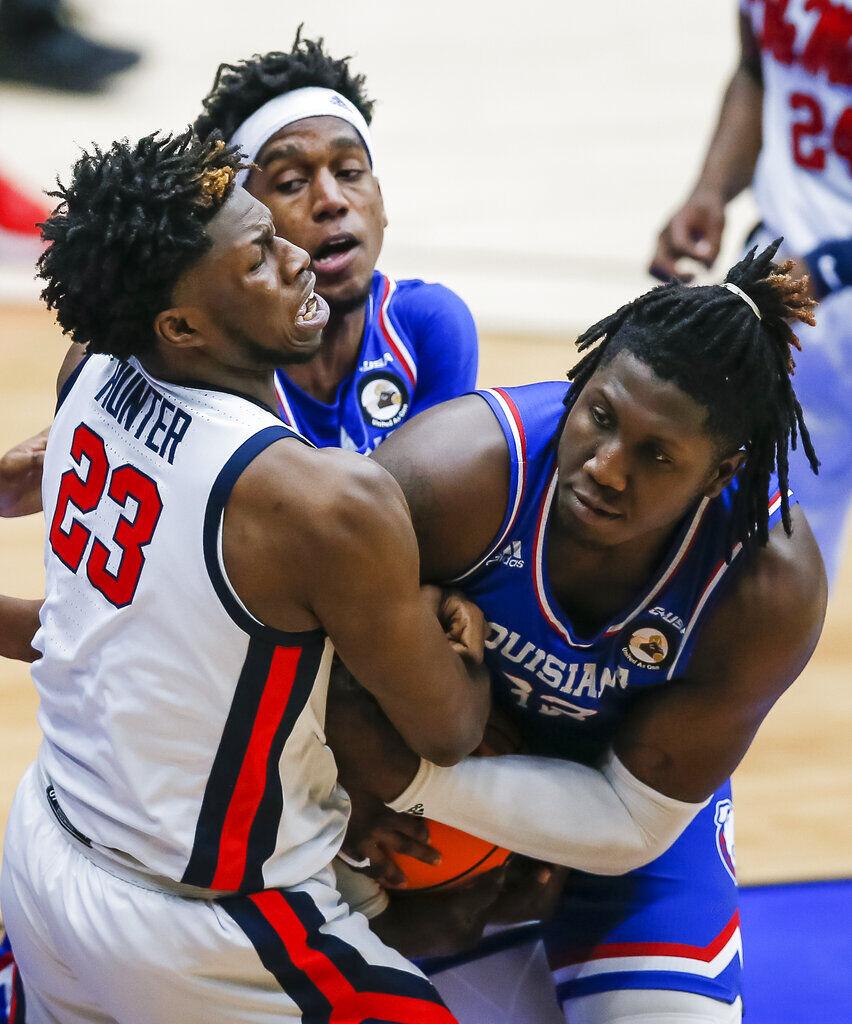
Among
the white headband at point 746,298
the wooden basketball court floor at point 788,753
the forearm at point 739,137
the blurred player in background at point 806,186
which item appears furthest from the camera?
the forearm at point 739,137

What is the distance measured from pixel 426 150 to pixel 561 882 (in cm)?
605

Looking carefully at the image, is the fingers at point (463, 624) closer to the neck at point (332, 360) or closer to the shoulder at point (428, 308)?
the neck at point (332, 360)

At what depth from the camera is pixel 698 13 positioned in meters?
10.1

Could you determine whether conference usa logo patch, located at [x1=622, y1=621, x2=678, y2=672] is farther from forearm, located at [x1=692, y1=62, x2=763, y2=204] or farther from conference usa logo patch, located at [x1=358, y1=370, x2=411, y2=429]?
forearm, located at [x1=692, y1=62, x2=763, y2=204]

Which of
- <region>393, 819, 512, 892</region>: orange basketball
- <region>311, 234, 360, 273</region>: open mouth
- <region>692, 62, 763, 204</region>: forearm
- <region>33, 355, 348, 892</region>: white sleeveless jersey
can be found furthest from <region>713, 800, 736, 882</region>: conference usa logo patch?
<region>692, 62, 763, 204</region>: forearm

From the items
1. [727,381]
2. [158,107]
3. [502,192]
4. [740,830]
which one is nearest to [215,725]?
[727,381]

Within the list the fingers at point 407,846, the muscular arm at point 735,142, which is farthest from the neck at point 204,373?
the muscular arm at point 735,142

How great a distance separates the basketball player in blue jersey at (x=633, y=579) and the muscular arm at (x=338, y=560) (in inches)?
9.6

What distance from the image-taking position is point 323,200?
2.55 meters

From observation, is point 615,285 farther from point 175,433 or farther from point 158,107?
point 175,433

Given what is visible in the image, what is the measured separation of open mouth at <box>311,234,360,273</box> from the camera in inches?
101

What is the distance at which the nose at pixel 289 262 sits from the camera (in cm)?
189

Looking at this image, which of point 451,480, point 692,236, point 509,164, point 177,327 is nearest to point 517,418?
point 451,480

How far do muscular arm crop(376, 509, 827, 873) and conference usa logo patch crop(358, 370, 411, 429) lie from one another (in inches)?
26.9
